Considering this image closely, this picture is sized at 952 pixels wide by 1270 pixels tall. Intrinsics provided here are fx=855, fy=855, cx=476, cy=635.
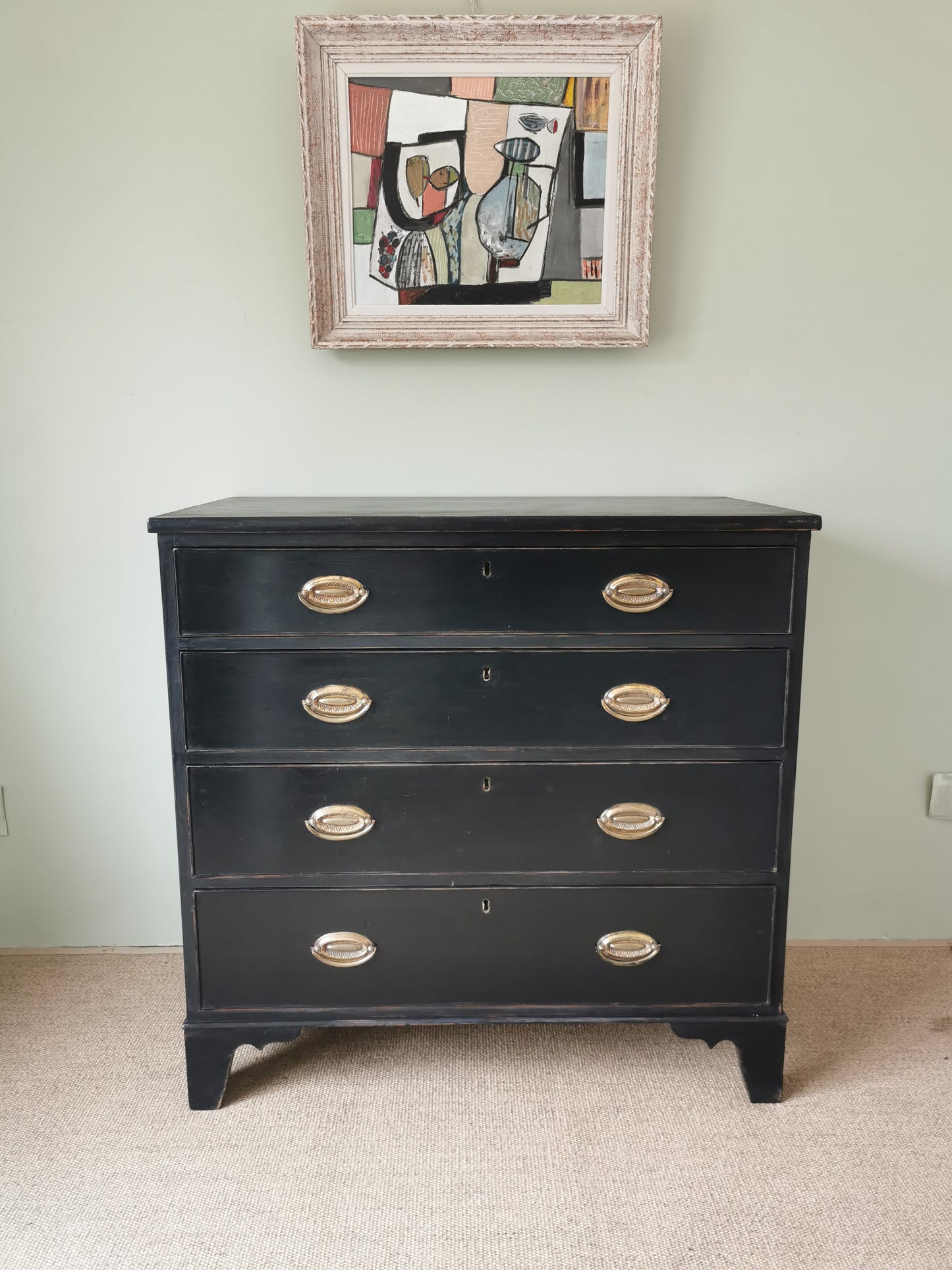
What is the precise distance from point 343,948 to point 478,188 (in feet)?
4.83

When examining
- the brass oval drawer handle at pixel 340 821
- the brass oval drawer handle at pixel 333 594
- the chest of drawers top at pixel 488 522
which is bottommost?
the brass oval drawer handle at pixel 340 821

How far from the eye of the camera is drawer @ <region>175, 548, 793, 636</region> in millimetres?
1384

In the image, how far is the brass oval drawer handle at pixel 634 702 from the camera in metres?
1.43

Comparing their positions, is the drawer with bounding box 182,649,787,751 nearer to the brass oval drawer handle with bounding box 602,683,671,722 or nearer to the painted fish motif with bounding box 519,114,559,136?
the brass oval drawer handle with bounding box 602,683,671,722

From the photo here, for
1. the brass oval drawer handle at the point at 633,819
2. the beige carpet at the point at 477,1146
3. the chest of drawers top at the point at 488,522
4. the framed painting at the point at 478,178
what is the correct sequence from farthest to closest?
1. the framed painting at the point at 478,178
2. the brass oval drawer handle at the point at 633,819
3. the chest of drawers top at the point at 488,522
4. the beige carpet at the point at 477,1146

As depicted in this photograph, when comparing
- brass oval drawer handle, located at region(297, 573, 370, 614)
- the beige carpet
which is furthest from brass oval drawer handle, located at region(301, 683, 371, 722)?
the beige carpet

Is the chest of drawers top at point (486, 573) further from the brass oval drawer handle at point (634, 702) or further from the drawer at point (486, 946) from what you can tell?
the drawer at point (486, 946)

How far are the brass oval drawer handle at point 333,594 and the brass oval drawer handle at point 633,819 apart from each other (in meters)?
0.55

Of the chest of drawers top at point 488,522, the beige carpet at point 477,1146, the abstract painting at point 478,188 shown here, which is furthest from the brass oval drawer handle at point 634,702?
the abstract painting at point 478,188

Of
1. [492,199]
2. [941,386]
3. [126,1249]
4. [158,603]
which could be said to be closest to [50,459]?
[158,603]

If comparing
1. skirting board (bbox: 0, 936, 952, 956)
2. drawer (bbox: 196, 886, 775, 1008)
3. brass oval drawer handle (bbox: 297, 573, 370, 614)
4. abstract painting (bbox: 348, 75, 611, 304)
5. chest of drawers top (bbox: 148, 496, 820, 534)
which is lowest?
skirting board (bbox: 0, 936, 952, 956)

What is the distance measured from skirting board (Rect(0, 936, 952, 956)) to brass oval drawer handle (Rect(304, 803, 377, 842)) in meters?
0.80

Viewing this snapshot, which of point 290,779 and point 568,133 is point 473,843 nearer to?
point 290,779

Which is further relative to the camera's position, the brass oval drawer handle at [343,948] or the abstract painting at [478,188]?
the abstract painting at [478,188]
